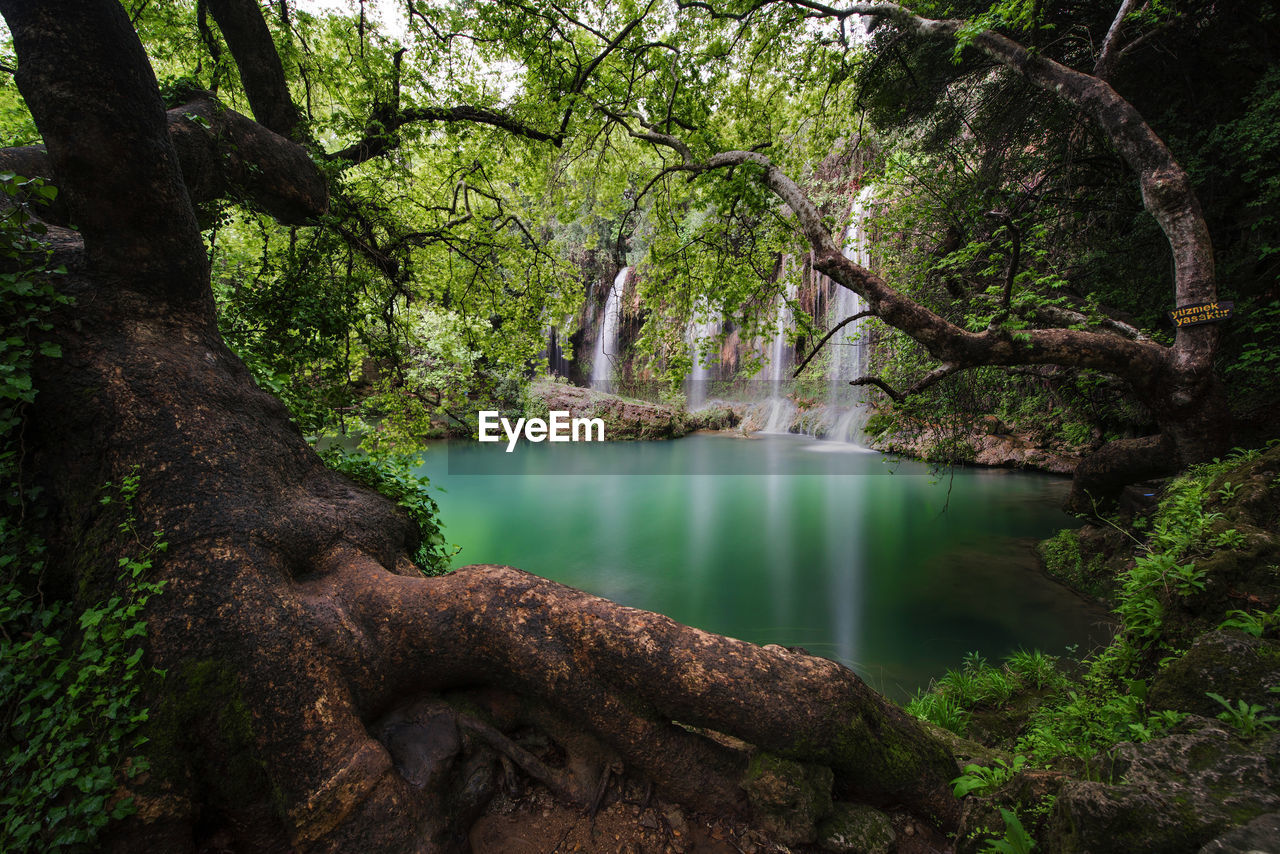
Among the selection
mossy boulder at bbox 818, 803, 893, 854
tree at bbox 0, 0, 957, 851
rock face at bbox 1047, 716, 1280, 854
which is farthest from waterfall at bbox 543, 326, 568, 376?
rock face at bbox 1047, 716, 1280, 854

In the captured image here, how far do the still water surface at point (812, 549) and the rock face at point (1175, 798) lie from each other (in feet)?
13.1

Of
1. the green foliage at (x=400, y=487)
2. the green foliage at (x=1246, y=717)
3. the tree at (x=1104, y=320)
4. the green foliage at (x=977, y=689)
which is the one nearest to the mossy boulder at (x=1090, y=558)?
the tree at (x=1104, y=320)

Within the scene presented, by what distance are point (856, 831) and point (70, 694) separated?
126 inches

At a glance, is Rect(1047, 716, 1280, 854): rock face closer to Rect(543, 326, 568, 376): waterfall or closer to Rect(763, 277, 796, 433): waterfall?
Rect(763, 277, 796, 433): waterfall

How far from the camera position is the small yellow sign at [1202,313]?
14.0 feet

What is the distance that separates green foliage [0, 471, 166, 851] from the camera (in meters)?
1.51

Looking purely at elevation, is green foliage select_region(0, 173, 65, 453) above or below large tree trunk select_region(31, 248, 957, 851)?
above

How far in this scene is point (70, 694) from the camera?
5.38ft

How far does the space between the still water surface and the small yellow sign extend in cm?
298

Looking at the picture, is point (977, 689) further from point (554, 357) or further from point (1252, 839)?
point (554, 357)

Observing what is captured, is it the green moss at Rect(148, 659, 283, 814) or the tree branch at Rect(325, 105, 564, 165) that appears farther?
the tree branch at Rect(325, 105, 564, 165)

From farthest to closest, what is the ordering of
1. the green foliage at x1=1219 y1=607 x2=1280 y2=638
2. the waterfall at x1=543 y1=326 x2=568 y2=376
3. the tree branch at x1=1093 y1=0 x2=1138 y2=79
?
the waterfall at x1=543 y1=326 x2=568 y2=376, the tree branch at x1=1093 y1=0 x2=1138 y2=79, the green foliage at x1=1219 y1=607 x2=1280 y2=638

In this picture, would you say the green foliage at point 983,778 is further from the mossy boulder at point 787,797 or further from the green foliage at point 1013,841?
the mossy boulder at point 787,797

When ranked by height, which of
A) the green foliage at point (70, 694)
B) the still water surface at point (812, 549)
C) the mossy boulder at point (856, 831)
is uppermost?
the green foliage at point (70, 694)
